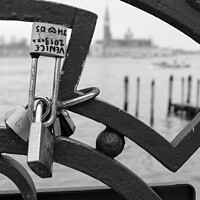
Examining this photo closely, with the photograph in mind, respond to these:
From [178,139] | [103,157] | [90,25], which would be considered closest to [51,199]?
[103,157]

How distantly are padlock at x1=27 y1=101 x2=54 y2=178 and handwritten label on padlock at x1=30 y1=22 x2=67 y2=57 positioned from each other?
9.0 inches

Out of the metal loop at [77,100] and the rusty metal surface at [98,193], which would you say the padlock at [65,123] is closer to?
the metal loop at [77,100]

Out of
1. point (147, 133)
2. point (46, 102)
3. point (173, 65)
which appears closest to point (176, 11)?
point (147, 133)

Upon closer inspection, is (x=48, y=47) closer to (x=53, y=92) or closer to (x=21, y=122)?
(x=53, y=92)

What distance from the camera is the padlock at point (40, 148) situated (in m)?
1.77

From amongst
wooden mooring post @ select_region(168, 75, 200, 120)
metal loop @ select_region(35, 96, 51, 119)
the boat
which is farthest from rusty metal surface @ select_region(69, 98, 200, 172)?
the boat

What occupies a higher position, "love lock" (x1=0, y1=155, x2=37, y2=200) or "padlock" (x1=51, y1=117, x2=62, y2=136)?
"padlock" (x1=51, y1=117, x2=62, y2=136)

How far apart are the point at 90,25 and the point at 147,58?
135 m

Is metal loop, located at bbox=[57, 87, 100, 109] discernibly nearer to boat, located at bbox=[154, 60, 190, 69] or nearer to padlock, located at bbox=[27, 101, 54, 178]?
padlock, located at bbox=[27, 101, 54, 178]

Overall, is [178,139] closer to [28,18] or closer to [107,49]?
[28,18]

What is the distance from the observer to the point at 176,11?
79.7 inches

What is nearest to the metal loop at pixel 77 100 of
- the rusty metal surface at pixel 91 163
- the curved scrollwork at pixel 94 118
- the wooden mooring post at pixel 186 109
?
the curved scrollwork at pixel 94 118

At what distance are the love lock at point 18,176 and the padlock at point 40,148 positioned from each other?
191 mm

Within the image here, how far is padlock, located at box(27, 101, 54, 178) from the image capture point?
1768 millimetres
